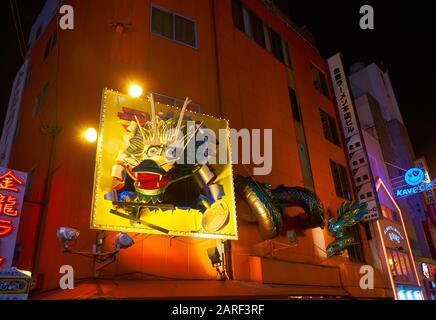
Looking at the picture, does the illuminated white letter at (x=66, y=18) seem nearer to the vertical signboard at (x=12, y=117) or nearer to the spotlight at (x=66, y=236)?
the vertical signboard at (x=12, y=117)

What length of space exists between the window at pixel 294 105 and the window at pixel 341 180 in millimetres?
3373

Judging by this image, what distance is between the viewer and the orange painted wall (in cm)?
1019

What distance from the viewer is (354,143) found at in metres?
19.8

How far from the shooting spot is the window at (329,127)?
21.1 m

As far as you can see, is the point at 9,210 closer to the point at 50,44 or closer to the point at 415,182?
the point at 50,44

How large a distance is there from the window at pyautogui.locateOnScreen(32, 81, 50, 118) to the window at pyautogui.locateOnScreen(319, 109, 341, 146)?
1444 centimetres

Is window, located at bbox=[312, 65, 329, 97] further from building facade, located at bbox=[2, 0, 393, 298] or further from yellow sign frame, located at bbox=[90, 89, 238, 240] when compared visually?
yellow sign frame, located at bbox=[90, 89, 238, 240]

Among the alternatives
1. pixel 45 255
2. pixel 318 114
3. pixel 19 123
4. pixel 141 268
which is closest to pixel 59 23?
pixel 19 123

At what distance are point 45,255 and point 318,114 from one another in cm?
1537

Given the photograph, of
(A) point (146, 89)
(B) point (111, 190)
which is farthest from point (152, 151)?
(A) point (146, 89)

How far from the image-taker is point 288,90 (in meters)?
18.5

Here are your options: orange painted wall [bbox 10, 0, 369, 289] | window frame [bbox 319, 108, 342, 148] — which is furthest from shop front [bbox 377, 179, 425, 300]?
window frame [bbox 319, 108, 342, 148]

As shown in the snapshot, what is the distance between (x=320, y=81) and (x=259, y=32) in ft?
20.4
